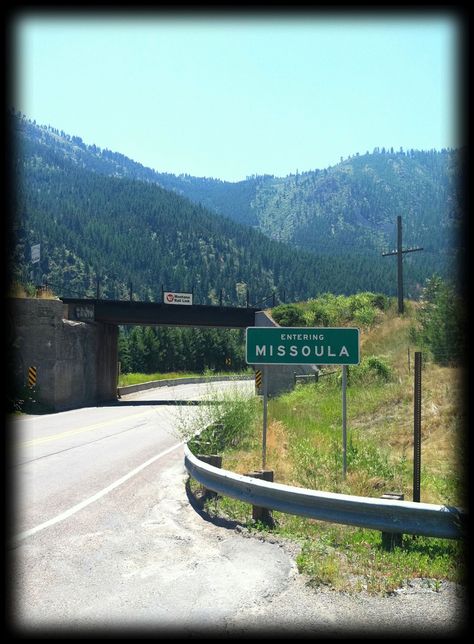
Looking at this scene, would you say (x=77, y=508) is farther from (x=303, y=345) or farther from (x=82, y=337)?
(x=82, y=337)

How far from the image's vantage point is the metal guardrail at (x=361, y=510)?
6.08m

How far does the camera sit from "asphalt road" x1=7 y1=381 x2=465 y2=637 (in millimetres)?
4867

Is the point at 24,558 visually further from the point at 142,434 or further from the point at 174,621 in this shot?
the point at 142,434

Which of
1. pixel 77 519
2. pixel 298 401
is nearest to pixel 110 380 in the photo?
pixel 298 401

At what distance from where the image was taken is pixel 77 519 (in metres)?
8.55

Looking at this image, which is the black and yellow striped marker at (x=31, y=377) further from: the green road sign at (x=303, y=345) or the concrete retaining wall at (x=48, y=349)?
the green road sign at (x=303, y=345)

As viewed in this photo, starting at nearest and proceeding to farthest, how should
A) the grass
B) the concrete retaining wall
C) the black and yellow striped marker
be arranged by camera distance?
the grass, the black and yellow striped marker, the concrete retaining wall

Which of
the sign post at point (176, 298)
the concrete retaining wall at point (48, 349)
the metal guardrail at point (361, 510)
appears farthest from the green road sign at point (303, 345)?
the sign post at point (176, 298)


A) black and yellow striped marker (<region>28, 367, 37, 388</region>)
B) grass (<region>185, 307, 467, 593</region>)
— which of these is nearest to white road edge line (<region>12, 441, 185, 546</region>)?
grass (<region>185, 307, 467, 593</region>)

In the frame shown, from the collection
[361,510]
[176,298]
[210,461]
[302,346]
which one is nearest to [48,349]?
[176,298]

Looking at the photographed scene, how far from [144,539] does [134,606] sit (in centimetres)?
240

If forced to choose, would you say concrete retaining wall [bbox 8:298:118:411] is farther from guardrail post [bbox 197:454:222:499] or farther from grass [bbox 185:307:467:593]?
guardrail post [bbox 197:454:222:499]

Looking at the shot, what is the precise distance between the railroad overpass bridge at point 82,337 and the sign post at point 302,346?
2350 cm

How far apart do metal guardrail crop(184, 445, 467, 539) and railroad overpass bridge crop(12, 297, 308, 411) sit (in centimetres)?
2661
